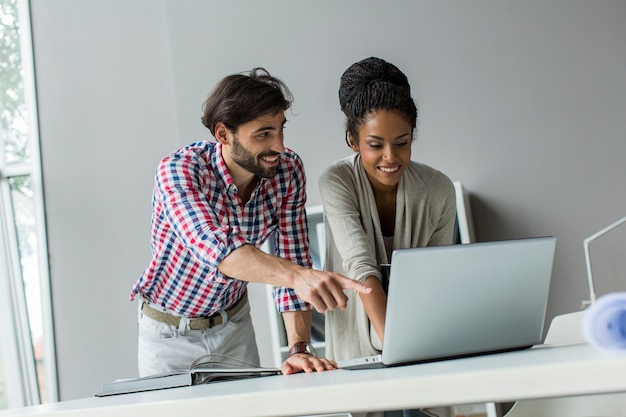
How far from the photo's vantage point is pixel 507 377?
69 centimetres

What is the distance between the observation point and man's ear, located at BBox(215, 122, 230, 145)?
2.03 m

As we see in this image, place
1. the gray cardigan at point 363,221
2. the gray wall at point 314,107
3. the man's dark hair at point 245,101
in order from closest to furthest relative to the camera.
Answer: the gray cardigan at point 363,221 < the man's dark hair at point 245,101 < the gray wall at point 314,107

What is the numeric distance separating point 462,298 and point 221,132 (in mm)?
1152

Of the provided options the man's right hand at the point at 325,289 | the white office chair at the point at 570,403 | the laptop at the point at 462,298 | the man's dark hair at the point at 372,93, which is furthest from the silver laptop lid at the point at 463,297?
the man's dark hair at the point at 372,93

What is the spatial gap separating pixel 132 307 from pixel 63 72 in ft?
4.41

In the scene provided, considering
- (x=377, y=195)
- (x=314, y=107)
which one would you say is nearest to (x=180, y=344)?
(x=377, y=195)

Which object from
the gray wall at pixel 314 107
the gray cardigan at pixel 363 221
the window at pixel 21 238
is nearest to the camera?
the gray cardigan at pixel 363 221

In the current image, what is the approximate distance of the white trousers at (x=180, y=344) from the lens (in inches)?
78.0

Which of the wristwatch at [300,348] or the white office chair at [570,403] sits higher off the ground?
the wristwatch at [300,348]

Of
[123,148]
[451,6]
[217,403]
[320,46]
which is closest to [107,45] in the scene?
[123,148]

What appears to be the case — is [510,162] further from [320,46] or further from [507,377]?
[507,377]

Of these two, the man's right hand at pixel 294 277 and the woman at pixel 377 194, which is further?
the woman at pixel 377 194

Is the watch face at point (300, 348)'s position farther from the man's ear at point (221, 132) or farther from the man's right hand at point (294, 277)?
the man's ear at point (221, 132)

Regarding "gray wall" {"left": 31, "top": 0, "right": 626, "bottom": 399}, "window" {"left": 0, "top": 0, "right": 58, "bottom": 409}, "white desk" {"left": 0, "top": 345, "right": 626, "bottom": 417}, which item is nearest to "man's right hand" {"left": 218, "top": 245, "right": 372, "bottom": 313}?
"white desk" {"left": 0, "top": 345, "right": 626, "bottom": 417}
